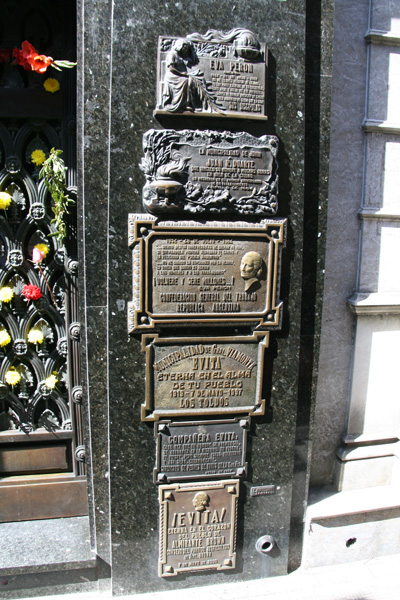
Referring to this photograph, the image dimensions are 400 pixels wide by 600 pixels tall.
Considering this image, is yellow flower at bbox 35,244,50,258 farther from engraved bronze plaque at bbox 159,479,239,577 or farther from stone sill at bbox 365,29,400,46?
stone sill at bbox 365,29,400,46

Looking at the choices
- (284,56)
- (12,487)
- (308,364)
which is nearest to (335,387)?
(308,364)

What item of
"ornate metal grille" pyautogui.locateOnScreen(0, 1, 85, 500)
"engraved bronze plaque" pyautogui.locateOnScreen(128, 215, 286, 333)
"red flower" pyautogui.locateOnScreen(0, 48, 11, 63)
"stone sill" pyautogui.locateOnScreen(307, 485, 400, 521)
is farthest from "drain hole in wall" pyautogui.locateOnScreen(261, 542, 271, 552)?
"red flower" pyautogui.locateOnScreen(0, 48, 11, 63)

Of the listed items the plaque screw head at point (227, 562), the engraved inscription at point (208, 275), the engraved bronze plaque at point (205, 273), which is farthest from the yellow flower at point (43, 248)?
the plaque screw head at point (227, 562)

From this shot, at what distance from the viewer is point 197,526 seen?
3.49 meters

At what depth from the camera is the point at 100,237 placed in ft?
10.2

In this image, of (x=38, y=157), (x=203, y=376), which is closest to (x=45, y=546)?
(x=203, y=376)

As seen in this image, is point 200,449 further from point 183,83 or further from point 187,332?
point 183,83

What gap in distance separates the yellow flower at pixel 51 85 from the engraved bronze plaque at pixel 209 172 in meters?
1.04

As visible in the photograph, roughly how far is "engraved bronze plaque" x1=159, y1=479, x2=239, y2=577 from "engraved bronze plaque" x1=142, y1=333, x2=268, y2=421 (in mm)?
614

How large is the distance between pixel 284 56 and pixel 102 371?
2612 millimetres

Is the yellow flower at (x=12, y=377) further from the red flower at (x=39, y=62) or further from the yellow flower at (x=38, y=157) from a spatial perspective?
the red flower at (x=39, y=62)

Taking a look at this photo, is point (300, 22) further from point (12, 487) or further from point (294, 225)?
point (12, 487)

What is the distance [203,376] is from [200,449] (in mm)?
581

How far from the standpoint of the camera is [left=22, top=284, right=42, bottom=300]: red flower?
11.8 feet
